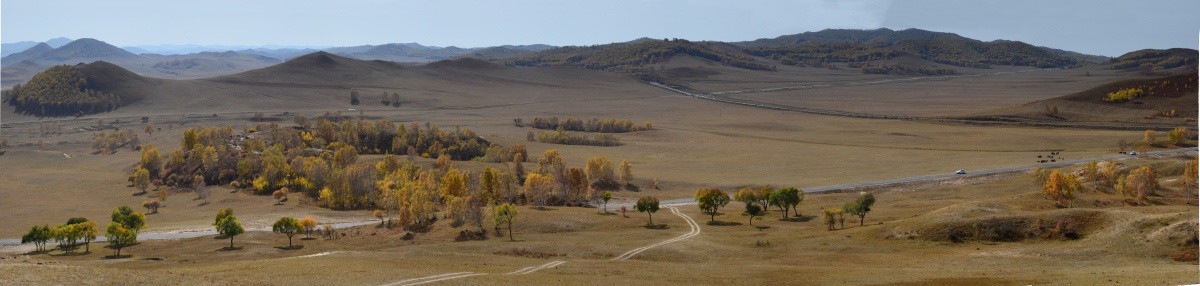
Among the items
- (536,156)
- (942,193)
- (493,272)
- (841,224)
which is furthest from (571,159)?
(493,272)

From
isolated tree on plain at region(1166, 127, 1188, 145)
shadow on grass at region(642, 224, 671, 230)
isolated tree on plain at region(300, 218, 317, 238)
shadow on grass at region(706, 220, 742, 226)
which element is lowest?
isolated tree on plain at region(300, 218, 317, 238)

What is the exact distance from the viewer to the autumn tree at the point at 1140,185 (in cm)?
9856

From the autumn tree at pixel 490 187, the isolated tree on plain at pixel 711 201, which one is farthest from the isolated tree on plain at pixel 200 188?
the isolated tree on plain at pixel 711 201

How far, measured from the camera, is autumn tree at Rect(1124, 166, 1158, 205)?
98.6 metres

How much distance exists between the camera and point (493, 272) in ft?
188

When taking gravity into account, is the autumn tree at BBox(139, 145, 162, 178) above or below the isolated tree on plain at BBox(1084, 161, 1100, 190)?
below

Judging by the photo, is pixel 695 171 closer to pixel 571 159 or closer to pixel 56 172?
pixel 571 159

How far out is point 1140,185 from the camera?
98875 mm

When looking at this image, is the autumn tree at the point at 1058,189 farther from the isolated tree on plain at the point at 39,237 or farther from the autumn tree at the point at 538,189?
the isolated tree on plain at the point at 39,237

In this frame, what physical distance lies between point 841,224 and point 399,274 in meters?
52.9

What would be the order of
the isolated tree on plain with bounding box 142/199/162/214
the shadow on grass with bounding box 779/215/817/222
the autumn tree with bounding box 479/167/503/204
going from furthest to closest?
the isolated tree on plain with bounding box 142/199/162/214
the autumn tree with bounding box 479/167/503/204
the shadow on grass with bounding box 779/215/817/222

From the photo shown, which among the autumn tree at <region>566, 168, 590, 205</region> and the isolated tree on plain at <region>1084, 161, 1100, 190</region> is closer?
the isolated tree on plain at <region>1084, 161, 1100, 190</region>

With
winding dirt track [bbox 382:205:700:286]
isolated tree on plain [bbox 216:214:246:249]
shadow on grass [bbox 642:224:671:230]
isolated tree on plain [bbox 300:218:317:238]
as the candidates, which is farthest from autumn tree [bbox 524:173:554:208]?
isolated tree on plain [bbox 216:214:246:249]

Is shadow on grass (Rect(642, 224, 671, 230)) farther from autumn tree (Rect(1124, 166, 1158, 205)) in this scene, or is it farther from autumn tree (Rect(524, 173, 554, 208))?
autumn tree (Rect(1124, 166, 1158, 205))
